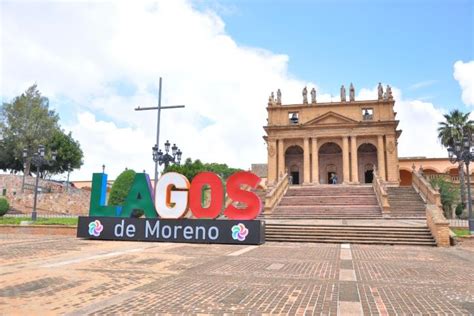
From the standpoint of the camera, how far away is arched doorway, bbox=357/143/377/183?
1850 inches

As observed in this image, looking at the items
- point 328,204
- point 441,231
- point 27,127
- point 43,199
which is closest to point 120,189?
point 43,199

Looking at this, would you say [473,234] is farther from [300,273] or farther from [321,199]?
[321,199]

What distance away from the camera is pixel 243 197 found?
52.9ft

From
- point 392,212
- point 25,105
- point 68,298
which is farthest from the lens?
point 25,105

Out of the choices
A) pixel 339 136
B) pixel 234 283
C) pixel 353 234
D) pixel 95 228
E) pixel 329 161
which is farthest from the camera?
pixel 329 161

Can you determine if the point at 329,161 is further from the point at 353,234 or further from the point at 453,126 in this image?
the point at 353,234

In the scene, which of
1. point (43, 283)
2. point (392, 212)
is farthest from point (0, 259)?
point (392, 212)

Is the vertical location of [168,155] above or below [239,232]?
above

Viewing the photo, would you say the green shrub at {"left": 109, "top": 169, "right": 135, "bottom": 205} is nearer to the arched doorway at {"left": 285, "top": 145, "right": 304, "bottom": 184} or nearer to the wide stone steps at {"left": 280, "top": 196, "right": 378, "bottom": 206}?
the wide stone steps at {"left": 280, "top": 196, "right": 378, "bottom": 206}

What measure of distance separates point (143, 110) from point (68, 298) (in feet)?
46.8

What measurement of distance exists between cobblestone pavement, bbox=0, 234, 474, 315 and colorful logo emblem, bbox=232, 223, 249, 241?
9.96 ft

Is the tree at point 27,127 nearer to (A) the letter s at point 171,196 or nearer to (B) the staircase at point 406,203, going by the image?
(A) the letter s at point 171,196

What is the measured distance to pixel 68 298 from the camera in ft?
20.6

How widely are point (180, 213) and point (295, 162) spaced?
34.5 m
